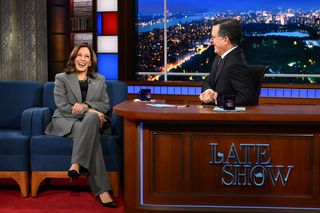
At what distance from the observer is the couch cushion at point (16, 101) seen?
4.89 meters

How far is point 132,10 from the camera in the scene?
252 inches

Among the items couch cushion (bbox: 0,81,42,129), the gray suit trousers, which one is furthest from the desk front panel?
couch cushion (bbox: 0,81,42,129)

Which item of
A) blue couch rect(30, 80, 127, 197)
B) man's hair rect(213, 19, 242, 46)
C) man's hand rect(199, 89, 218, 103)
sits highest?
man's hair rect(213, 19, 242, 46)

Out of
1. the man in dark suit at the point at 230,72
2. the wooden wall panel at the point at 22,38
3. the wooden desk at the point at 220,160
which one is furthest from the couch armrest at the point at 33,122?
the wooden wall panel at the point at 22,38

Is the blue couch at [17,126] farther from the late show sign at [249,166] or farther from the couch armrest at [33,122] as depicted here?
the late show sign at [249,166]

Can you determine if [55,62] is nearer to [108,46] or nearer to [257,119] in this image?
[108,46]

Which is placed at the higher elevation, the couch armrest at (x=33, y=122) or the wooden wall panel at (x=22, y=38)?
the wooden wall panel at (x=22, y=38)

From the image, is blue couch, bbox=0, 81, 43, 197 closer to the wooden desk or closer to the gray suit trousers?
the gray suit trousers

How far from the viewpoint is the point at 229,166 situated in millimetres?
3641

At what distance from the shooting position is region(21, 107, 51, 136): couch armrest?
175 inches

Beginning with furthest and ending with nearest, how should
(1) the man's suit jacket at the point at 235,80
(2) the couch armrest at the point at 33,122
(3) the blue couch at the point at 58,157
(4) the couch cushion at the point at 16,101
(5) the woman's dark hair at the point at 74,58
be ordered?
(4) the couch cushion at the point at 16,101 < (5) the woman's dark hair at the point at 74,58 < (2) the couch armrest at the point at 33,122 < (3) the blue couch at the point at 58,157 < (1) the man's suit jacket at the point at 235,80

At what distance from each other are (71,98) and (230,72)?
1.47 meters

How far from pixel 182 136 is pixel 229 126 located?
32cm

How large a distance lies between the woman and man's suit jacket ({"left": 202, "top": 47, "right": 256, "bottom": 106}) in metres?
1.02
